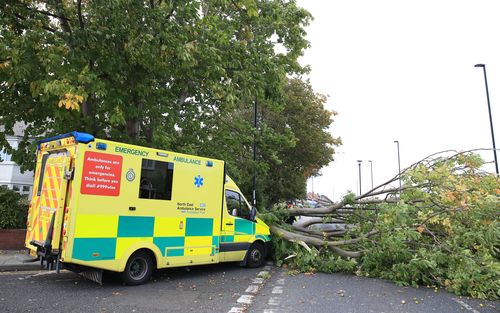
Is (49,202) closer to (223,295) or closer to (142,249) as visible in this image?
(142,249)

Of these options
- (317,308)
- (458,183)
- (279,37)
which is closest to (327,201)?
(458,183)

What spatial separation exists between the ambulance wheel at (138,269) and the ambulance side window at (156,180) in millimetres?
1202

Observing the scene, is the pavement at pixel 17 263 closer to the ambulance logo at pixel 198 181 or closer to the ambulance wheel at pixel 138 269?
the ambulance wheel at pixel 138 269

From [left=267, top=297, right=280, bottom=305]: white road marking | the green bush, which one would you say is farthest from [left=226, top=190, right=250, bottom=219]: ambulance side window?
the green bush

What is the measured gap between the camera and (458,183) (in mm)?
8891

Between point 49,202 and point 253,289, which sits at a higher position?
point 49,202

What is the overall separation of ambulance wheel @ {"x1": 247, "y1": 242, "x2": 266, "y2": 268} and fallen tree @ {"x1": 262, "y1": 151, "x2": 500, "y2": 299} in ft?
1.69

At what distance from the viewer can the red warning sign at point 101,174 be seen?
7.15m

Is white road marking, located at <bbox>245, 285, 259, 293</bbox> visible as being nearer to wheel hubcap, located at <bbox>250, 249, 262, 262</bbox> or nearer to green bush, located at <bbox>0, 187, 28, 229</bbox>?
wheel hubcap, located at <bbox>250, 249, 262, 262</bbox>

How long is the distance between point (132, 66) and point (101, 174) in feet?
8.84

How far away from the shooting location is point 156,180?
823cm

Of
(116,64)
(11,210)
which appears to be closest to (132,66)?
(116,64)

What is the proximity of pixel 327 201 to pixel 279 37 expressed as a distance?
6.03 metres

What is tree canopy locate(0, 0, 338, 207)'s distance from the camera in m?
7.69
